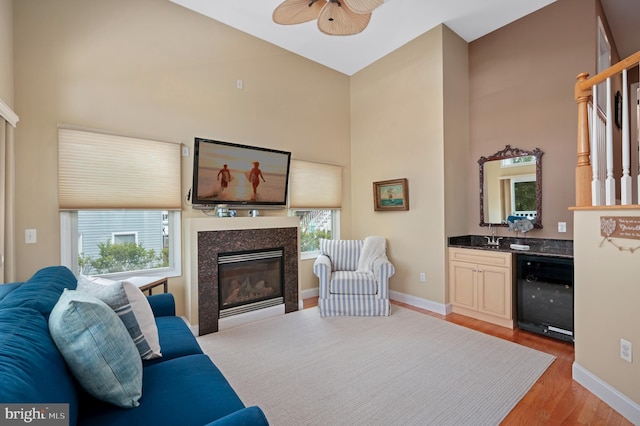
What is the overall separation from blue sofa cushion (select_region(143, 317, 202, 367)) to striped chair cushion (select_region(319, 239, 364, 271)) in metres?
2.41

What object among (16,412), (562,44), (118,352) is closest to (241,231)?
(118,352)

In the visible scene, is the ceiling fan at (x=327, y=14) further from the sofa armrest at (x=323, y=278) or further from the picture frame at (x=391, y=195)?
the sofa armrest at (x=323, y=278)

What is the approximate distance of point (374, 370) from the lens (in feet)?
7.89

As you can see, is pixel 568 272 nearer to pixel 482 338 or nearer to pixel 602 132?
pixel 482 338

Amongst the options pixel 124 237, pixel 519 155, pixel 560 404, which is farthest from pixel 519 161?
pixel 124 237

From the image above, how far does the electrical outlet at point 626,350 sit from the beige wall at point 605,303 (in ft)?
0.08

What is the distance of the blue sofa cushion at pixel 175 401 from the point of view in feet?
3.76

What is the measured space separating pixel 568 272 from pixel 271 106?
405 centimetres

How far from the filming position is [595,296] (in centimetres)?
212

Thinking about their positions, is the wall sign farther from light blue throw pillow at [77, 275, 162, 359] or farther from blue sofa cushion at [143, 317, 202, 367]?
light blue throw pillow at [77, 275, 162, 359]

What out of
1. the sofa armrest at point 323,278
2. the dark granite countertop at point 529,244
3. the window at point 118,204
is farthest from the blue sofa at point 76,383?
the dark granite countertop at point 529,244

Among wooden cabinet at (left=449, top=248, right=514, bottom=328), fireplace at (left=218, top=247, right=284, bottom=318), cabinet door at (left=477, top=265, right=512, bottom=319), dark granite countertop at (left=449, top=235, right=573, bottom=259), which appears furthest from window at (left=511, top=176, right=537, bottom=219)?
fireplace at (left=218, top=247, right=284, bottom=318)

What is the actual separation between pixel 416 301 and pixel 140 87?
435 centimetres

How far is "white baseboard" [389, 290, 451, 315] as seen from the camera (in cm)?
377
